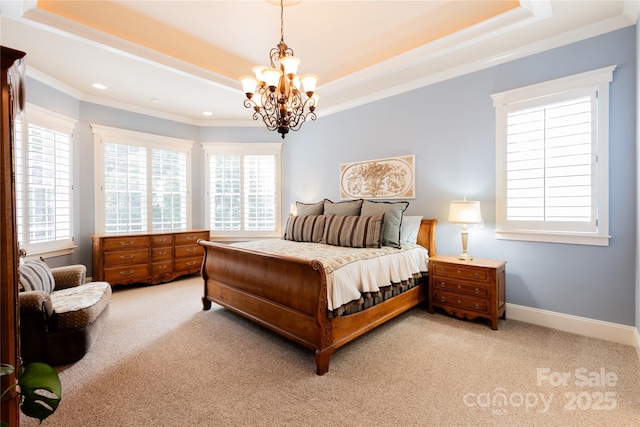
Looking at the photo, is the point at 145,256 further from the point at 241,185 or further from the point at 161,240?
the point at 241,185

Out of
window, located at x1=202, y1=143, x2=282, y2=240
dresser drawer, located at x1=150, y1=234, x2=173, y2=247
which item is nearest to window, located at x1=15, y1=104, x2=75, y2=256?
dresser drawer, located at x1=150, y1=234, x2=173, y2=247

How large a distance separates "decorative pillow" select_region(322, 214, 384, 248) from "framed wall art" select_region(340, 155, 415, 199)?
91cm

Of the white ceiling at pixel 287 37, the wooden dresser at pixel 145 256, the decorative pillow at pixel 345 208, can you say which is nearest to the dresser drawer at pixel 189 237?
→ the wooden dresser at pixel 145 256

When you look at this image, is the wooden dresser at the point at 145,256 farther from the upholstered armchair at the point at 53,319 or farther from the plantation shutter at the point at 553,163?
the plantation shutter at the point at 553,163

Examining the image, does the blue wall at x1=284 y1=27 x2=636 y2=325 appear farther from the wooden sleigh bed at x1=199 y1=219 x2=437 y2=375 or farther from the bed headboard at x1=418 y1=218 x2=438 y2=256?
the wooden sleigh bed at x1=199 y1=219 x2=437 y2=375

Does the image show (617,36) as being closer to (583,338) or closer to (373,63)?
(373,63)

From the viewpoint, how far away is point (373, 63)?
372 cm

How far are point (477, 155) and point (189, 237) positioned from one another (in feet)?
14.5

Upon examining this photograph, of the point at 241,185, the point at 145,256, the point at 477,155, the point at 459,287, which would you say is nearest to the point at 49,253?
the point at 145,256

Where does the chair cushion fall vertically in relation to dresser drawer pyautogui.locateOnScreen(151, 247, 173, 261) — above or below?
below

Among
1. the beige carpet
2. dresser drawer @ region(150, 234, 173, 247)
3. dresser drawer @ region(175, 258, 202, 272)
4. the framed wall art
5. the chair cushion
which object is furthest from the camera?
dresser drawer @ region(175, 258, 202, 272)

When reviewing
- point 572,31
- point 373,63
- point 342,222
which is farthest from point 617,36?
point 342,222

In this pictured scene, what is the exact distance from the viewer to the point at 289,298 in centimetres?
241

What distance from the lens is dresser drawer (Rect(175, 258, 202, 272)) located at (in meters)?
4.76
